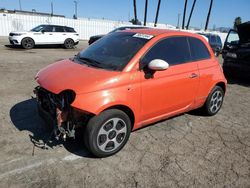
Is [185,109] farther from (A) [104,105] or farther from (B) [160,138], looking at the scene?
(A) [104,105]

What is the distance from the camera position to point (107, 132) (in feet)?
11.8

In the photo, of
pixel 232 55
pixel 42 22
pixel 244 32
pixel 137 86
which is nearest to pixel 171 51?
pixel 137 86

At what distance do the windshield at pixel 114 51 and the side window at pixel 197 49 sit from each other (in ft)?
3.39

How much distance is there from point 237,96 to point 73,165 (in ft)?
18.5

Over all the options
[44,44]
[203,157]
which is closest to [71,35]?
[44,44]

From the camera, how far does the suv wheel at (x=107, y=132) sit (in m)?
3.38

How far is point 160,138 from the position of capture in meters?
4.34

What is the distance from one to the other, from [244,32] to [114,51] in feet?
23.6

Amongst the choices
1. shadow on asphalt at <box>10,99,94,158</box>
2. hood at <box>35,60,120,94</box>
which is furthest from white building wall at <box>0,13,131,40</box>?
hood at <box>35,60,120,94</box>

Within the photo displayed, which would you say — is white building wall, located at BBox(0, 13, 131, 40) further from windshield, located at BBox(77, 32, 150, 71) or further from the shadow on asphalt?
windshield, located at BBox(77, 32, 150, 71)

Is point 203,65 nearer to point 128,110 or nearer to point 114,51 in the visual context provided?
point 114,51

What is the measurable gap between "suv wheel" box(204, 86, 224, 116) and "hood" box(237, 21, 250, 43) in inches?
193

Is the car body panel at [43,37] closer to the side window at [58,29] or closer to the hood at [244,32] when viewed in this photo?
the side window at [58,29]

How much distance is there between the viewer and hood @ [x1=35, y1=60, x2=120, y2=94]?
3.40 meters
